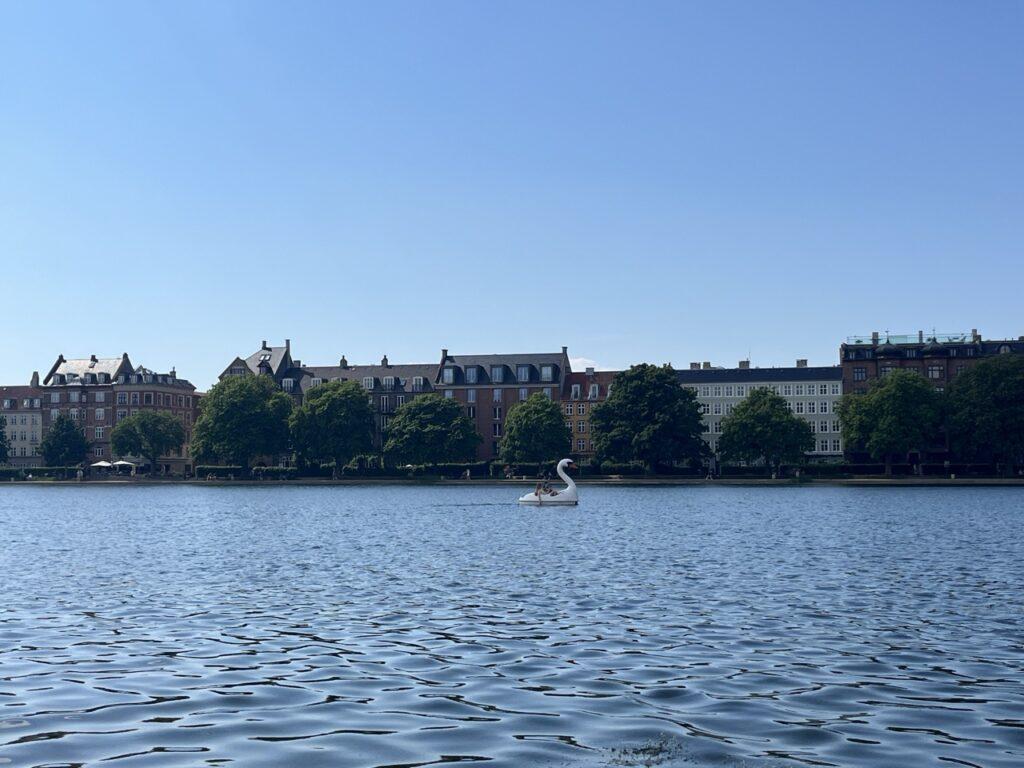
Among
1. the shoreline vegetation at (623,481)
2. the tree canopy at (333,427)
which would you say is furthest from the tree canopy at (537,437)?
the tree canopy at (333,427)

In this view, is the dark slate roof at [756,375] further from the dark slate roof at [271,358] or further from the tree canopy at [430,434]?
the dark slate roof at [271,358]

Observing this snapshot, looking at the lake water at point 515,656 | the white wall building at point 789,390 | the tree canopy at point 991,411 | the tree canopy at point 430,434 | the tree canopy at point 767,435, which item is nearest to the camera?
the lake water at point 515,656

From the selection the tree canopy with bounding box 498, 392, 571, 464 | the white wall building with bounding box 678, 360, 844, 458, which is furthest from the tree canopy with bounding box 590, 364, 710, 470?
the white wall building with bounding box 678, 360, 844, 458

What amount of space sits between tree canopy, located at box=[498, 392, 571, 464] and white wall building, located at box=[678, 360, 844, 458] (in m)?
29.4

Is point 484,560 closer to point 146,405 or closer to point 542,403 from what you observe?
point 542,403

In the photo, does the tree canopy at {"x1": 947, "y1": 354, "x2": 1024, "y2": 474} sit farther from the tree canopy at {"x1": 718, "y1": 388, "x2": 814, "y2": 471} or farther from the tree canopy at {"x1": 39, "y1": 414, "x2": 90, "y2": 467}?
the tree canopy at {"x1": 39, "y1": 414, "x2": 90, "y2": 467}

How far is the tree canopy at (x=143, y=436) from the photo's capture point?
584ft

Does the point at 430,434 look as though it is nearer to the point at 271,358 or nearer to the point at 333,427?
the point at 333,427

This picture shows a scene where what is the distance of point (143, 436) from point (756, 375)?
9589 cm

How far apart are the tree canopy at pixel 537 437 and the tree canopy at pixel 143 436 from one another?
58862 mm

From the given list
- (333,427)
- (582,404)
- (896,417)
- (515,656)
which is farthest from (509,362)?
(515,656)

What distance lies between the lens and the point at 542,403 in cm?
15400

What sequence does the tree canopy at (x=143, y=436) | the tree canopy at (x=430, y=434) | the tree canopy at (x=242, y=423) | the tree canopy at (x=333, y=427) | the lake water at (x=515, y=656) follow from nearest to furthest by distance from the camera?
the lake water at (x=515, y=656) → the tree canopy at (x=430, y=434) → the tree canopy at (x=333, y=427) → the tree canopy at (x=242, y=423) → the tree canopy at (x=143, y=436)

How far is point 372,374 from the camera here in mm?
190375
